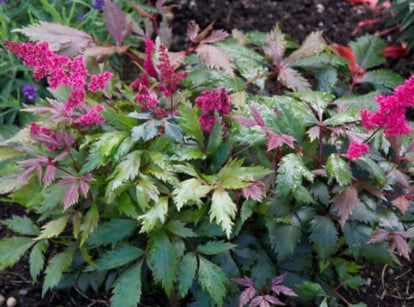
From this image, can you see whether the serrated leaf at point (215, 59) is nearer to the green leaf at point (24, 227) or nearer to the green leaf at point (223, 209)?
the green leaf at point (223, 209)

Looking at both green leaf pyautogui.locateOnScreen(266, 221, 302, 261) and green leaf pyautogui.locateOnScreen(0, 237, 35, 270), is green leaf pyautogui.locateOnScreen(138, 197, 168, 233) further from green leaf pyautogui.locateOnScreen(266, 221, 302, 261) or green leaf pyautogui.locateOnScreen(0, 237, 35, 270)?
green leaf pyautogui.locateOnScreen(0, 237, 35, 270)

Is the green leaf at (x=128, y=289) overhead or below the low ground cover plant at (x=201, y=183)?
below

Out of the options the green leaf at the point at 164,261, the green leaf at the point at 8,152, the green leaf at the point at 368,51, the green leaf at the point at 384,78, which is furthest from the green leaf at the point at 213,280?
the green leaf at the point at 368,51

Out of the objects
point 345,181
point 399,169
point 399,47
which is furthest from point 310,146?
point 399,47

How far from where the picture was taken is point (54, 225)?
2209 millimetres

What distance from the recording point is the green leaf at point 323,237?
215 cm

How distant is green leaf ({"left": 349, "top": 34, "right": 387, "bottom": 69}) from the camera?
9.41 ft

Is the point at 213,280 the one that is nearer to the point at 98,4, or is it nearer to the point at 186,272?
the point at 186,272

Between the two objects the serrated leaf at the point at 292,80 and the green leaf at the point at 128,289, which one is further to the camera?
the serrated leaf at the point at 292,80

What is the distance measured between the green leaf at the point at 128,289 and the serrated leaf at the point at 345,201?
79 centimetres

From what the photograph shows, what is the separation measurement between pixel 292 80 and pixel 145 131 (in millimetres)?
777

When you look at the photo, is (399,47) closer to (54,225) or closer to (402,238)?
(402,238)

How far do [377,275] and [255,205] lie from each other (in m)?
0.84

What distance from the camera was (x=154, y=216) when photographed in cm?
201
